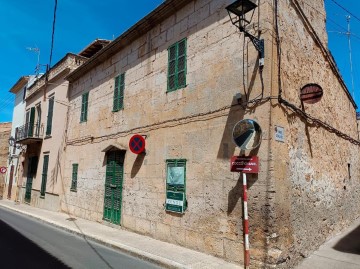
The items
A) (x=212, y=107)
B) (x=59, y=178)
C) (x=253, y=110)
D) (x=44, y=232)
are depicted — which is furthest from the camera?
(x=59, y=178)

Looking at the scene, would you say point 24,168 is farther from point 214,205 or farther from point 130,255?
point 214,205

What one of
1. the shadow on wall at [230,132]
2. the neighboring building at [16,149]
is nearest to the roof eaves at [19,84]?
the neighboring building at [16,149]

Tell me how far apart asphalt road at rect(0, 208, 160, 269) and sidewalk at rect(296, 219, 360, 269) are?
10.6 feet

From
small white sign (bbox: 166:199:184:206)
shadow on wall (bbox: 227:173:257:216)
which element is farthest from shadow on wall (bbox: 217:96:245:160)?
small white sign (bbox: 166:199:184:206)

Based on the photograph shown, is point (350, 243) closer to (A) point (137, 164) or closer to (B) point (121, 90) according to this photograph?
(A) point (137, 164)

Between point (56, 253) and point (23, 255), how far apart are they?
0.64 m

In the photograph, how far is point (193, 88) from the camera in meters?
7.98

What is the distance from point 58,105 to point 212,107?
448 inches

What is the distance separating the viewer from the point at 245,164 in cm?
627

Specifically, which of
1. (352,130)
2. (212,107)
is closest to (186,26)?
(212,107)

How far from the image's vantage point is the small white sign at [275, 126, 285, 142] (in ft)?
20.2

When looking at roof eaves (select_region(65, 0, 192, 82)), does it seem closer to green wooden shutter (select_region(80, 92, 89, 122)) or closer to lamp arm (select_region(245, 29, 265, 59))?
green wooden shutter (select_region(80, 92, 89, 122))

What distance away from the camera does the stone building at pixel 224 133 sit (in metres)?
6.28

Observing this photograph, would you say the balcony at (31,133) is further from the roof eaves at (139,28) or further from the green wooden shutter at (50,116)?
the roof eaves at (139,28)
